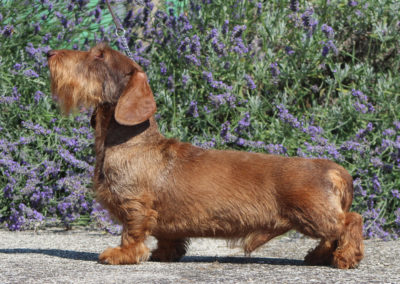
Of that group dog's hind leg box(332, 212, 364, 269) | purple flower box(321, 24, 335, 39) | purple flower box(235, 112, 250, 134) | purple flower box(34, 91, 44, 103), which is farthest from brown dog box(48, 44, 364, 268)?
purple flower box(321, 24, 335, 39)

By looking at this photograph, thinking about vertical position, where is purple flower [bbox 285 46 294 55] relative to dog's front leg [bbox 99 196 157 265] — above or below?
above

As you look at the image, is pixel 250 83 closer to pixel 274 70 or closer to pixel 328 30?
pixel 274 70

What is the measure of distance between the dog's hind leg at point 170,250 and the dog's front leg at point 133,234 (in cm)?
28

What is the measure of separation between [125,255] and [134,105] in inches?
34.1

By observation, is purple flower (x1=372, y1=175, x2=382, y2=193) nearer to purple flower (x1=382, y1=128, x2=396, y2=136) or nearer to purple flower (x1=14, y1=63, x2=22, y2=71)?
purple flower (x1=382, y1=128, x2=396, y2=136)

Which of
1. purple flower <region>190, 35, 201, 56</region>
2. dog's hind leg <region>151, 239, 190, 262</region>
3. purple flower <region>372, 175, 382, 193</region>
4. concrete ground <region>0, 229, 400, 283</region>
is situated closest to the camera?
concrete ground <region>0, 229, 400, 283</region>

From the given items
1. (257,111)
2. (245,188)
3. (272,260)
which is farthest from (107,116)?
(257,111)

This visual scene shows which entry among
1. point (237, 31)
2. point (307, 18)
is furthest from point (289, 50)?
point (237, 31)

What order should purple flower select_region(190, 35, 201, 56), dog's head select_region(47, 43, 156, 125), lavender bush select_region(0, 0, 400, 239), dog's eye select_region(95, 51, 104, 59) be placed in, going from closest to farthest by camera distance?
dog's head select_region(47, 43, 156, 125), dog's eye select_region(95, 51, 104, 59), lavender bush select_region(0, 0, 400, 239), purple flower select_region(190, 35, 201, 56)

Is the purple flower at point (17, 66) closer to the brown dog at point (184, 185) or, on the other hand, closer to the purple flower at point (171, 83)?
the purple flower at point (171, 83)

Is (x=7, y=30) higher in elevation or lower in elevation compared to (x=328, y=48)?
higher

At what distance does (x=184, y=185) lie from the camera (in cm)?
406

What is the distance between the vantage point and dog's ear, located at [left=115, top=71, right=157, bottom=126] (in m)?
4.01

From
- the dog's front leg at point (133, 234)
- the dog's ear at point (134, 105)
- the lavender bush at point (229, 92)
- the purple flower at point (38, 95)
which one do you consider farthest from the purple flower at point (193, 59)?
the dog's front leg at point (133, 234)
